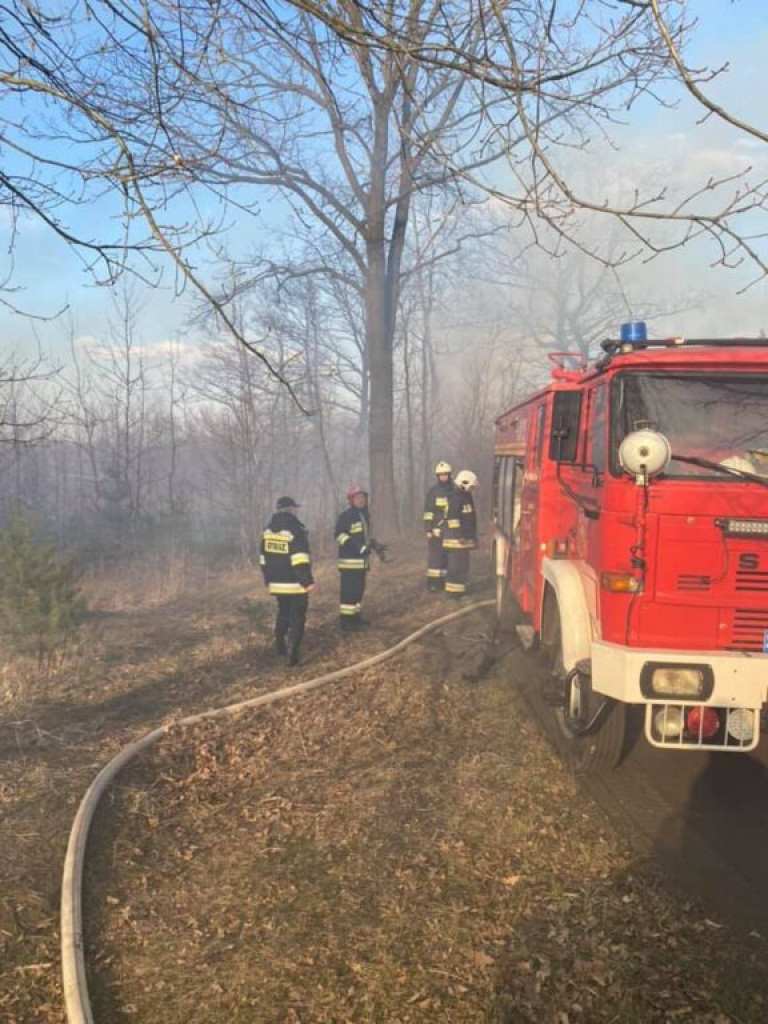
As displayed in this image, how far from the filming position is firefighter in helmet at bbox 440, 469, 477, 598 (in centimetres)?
1049

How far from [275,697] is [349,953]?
10.8 ft

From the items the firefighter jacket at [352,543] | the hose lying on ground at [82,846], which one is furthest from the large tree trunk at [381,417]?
the hose lying on ground at [82,846]

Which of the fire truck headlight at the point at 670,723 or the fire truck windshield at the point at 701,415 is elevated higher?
the fire truck windshield at the point at 701,415

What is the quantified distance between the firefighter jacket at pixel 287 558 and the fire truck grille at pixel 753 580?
13.6 ft

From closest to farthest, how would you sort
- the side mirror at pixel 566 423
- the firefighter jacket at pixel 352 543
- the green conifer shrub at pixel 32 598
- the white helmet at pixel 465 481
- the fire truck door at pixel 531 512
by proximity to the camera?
1. the side mirror at pixel 566 423
2. the fire truck door at pixel 531 512
3. the green conifer shrub at pixel 32 598
4. the firefighter jacket at pixel 352 543
5. the white helmet at pixel 465 481

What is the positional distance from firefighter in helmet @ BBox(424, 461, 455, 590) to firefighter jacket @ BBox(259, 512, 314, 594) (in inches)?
160

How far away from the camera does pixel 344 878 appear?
11.6ft

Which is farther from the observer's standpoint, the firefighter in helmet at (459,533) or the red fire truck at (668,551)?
the firefighter in helmet at (459,533)

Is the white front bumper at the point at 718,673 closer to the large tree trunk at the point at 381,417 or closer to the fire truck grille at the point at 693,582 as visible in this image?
the fire truck grille at the point at 693,582

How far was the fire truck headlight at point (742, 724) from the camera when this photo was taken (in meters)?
3.77

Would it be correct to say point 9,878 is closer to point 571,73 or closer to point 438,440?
point 571,73

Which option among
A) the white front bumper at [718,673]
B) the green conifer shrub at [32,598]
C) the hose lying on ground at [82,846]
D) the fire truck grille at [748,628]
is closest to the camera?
the hose lying on ground at [82,846]

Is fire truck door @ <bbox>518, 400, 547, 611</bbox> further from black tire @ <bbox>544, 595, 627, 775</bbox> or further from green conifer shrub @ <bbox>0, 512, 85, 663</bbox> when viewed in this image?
green conifer shrub @ <bbox>0, 512, 85, 663</bbox>

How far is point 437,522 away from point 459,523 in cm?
52
